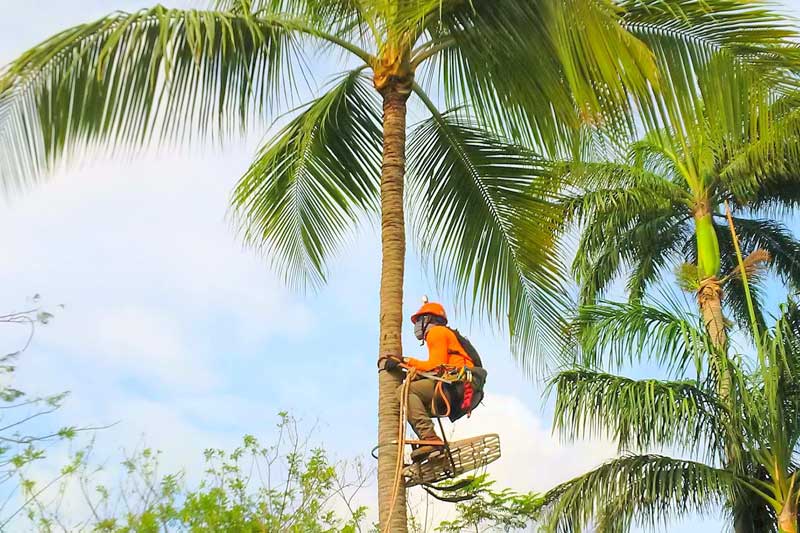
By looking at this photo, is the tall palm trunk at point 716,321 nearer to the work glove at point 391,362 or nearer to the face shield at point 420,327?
the face shield at point 420,327

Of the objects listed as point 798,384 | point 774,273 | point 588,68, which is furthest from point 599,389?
point 774,273

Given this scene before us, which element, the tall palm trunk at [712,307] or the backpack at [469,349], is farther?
the tall palm trunk at [712,307]

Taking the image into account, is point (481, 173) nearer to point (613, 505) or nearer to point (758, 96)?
point (758, 96)

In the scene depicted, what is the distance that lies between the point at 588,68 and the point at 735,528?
7.02 metres

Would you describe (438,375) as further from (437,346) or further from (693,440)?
(693,440)

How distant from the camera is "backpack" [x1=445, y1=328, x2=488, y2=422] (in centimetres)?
642

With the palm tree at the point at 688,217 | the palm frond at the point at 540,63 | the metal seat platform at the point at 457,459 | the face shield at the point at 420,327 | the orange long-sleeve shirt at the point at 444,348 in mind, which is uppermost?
the palm tree at the point at 688,217

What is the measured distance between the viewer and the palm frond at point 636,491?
1060 centimetres

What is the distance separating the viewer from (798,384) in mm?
10703

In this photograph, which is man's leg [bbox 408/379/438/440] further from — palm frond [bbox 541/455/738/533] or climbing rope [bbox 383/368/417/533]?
palm frond [bbox 541/455/738/533]

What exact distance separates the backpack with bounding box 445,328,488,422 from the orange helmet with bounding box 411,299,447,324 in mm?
131

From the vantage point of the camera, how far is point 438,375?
20.7 feet

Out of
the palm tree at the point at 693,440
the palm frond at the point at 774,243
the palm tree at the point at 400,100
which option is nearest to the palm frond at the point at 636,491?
the palm tree at the point at 693,440

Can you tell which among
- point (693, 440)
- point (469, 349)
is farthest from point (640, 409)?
point (469, 349)
